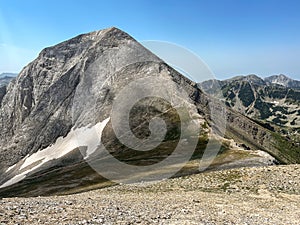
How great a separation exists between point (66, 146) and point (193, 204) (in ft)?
518

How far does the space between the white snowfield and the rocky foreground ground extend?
11535cm

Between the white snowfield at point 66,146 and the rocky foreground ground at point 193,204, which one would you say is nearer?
the rocky foreground ground at point 193,204

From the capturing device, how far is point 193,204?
32.9 metres

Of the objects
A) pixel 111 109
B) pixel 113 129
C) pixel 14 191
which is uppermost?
pixel 111 109

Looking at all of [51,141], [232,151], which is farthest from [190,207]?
[51,141]

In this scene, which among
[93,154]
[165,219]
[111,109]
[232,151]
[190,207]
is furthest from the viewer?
[111,109]

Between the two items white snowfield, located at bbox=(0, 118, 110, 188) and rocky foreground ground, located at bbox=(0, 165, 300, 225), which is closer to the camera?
rocky foreground ground, located at bbox=(0, 165, 300, 225)

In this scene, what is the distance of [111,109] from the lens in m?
188

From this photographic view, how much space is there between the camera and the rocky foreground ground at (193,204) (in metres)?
24.2

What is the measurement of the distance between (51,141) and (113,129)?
4787 centimetres

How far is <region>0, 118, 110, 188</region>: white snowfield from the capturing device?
550 feet

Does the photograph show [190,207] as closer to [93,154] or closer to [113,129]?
[93,154]

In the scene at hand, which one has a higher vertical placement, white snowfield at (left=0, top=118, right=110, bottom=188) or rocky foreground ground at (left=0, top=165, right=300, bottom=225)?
white snowfield at (left=0, top=118, right=110, bottom=188)

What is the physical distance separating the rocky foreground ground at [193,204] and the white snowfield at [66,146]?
115352mm
